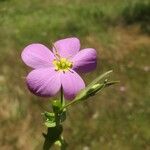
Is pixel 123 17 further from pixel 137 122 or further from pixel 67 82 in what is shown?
pixel 67 82

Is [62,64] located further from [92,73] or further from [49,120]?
[92,73]

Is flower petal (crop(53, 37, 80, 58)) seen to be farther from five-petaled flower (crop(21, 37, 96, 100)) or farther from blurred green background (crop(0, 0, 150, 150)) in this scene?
blurred green background (crop(0, 0, 150, 150))

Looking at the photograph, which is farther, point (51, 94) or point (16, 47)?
point (16, 47)

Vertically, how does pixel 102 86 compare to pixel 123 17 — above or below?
above

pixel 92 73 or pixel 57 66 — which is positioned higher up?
pixel 57 66

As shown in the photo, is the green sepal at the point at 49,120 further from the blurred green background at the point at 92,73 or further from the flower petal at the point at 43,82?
the blurred green background at the point at 92,73

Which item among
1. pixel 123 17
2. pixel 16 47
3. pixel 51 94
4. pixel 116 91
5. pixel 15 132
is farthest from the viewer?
pixel 123 17

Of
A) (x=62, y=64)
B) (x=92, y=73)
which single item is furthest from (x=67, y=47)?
(x=92, y=73)

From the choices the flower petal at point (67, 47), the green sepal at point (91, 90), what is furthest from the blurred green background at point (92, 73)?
the green sepal at point (91, 90)

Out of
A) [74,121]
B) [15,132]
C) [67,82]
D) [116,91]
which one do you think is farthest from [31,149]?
[67,82]
